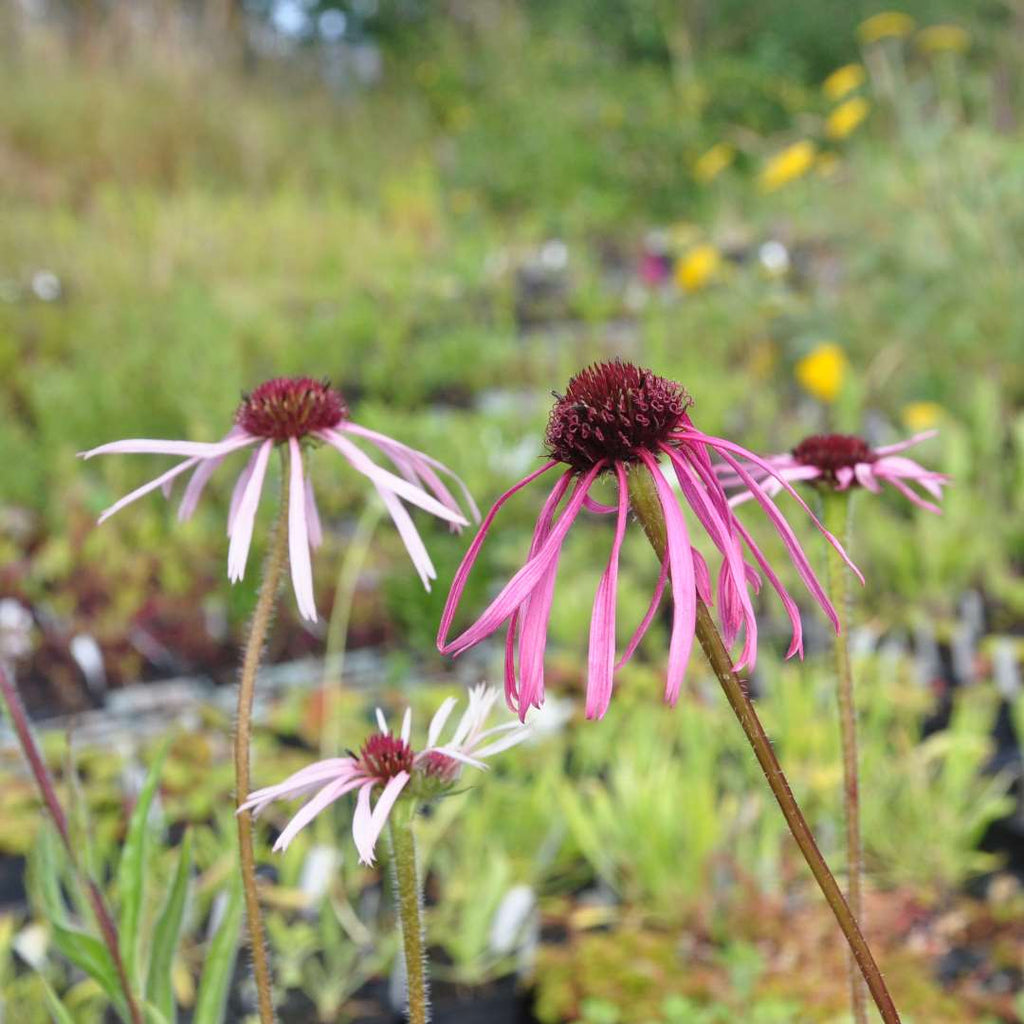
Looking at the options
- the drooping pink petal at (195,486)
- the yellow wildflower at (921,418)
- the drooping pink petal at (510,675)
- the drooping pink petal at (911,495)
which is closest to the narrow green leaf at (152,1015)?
the drooping pink petal at (195,486)

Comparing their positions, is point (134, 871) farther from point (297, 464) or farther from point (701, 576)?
point (701, 576)

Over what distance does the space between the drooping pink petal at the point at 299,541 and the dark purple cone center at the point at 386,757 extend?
0.11m

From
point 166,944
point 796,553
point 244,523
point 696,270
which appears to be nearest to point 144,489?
point 244,523

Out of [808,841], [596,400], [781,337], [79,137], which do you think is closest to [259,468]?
[596,400]

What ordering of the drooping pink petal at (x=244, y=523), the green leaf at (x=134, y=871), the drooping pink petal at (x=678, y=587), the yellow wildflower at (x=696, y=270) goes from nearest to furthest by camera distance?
the drooping pink petal at (x=678, y=587) < the drooping pink petal at (x=244, y=523) < the green leaf at (x=134, y=871) < the yellow wildflower at (x=696, y=270)

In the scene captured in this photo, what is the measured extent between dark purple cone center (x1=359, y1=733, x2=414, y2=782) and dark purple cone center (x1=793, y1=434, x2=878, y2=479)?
39 centimetres

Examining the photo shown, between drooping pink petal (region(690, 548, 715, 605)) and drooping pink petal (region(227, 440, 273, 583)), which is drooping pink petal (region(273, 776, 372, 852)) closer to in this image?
drooping pink petal (region(227, 440, 273, 583))

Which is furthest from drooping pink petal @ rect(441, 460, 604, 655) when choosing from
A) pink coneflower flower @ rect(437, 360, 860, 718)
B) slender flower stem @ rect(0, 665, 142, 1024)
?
slender flower stem @ rect(0, 665, 142, 1024)

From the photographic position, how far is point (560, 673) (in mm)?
3020

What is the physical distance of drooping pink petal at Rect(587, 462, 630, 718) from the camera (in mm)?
618

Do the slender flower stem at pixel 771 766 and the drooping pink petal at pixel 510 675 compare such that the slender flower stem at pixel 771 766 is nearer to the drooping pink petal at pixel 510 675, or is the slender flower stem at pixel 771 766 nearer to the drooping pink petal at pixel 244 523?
the drooping pink petal at pixel 510 675

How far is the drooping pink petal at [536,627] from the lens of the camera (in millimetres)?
648

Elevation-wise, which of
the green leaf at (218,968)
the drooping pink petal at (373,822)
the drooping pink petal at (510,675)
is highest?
the drooping pink petal at (510,675)

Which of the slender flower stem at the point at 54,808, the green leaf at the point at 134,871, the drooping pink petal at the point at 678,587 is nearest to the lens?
the drooping pink petal at the point at 678,587
